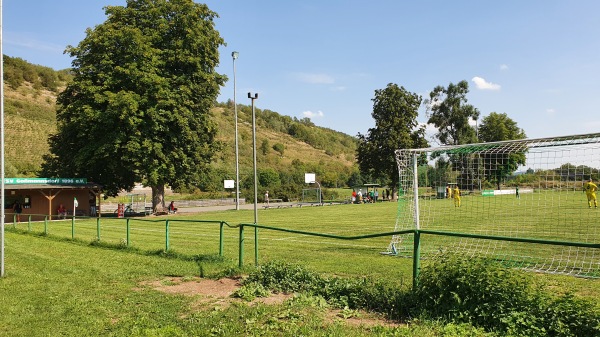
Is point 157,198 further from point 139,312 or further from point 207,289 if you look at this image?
point 139,312

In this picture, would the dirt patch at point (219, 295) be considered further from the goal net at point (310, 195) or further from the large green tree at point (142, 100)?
the goal net at point (310, 195)

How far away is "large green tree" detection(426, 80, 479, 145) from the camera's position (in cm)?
7588

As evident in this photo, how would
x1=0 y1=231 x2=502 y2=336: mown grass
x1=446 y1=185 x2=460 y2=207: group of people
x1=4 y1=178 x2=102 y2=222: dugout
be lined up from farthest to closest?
1. x1=4 y1=178 x2=102 y2=222: dugout
2. x1=446 y1=185 x2=460 y2=207: group of people
3. x1=0 y1=231 x2=502 y2=336: mown grass

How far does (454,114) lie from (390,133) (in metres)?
19.0

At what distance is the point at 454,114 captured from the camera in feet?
250

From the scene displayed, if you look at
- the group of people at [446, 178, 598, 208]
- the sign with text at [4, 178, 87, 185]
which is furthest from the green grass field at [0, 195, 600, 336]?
the sign with text at [4, 178, 87, 185]

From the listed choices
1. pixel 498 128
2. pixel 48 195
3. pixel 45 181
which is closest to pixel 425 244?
pixel 45 181

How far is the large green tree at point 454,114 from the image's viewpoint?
75875 millimetres

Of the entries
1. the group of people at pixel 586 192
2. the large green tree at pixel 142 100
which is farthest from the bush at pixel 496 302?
the large green tree at pixel 142 100

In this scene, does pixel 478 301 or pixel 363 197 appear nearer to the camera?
pixel 478 301

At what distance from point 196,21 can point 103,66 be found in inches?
353

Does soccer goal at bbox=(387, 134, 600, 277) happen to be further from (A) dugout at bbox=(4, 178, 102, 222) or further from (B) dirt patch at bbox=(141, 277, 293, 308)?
(A) dugout at bbox=(4, 178, 102, 222)

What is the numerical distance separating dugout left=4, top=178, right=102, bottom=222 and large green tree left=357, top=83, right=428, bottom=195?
36.7m

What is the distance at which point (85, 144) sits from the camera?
38.0 metres
